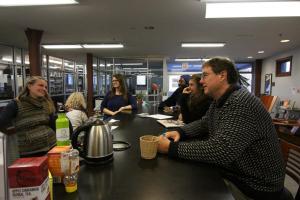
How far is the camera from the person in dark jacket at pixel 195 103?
215 cm

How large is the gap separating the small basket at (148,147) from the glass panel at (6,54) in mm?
6844

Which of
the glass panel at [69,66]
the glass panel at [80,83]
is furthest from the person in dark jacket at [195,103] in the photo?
the glass panel at [80,83]

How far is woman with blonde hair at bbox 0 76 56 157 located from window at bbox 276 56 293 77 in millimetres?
7852

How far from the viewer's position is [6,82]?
641cm

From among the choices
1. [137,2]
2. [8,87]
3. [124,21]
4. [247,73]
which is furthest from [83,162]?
[247,73]

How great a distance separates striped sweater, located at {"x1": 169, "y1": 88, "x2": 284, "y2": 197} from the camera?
1.05m

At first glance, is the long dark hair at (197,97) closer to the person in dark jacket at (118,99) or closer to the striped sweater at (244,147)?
the striped sweater at (244,147)

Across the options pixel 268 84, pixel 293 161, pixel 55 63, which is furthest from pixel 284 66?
pixel 55 63

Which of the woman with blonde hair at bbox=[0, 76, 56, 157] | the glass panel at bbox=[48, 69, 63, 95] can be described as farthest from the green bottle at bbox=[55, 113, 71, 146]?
the glass panel at bbox=[48, 69, 63, 95]

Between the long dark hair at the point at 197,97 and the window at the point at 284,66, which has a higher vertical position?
the window at the point at 284,66

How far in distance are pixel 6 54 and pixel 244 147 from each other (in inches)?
301

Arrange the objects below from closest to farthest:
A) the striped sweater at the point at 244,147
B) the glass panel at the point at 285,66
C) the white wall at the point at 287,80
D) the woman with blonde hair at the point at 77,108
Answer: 1. the striped sweater at the point at 244,147
2. the woman with blonde hair at the point at 77,108
3. the white wall at the point at 287,80
4. the glass panel at the point at 285,66

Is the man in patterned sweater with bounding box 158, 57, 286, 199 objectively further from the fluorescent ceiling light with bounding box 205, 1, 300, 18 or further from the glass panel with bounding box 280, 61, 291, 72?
the glass panel with bounding box 280, 61, 291, 72

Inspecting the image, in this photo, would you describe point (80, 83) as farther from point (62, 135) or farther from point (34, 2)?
point (62, 135)
